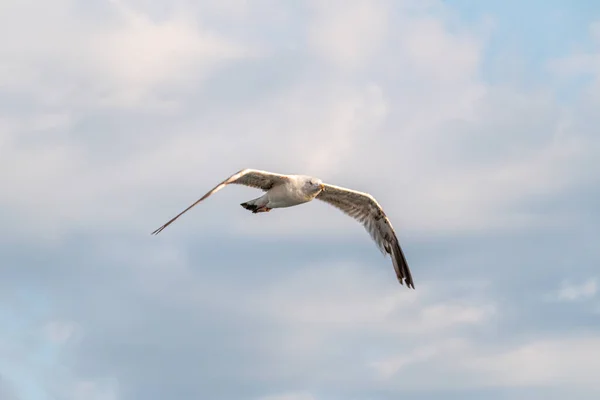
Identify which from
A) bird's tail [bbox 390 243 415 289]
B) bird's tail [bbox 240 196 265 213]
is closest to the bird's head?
bird's tail [bbox 240 196 265 213]

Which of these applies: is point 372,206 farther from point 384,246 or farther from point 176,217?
point 176,217

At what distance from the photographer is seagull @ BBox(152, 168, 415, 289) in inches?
1543

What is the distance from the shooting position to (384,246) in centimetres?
4697

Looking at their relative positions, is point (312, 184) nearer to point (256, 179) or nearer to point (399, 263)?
point (256, 179)

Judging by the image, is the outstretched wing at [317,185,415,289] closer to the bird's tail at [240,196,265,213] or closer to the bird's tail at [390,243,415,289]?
the bird's tail at [390,243,415,289]

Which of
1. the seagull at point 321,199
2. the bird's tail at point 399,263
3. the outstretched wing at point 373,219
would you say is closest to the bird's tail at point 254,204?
the seagull at point 321,199

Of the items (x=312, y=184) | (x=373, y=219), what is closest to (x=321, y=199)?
(x=373, y=219)

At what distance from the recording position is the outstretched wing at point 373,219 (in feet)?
148

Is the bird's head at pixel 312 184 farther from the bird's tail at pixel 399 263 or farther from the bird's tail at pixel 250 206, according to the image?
the bird's tail at pixel 399 263

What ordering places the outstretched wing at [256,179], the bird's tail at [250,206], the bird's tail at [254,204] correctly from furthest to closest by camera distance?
the bird's tail at [250,206], the bird's tail at [254,204], the outstretched wing at [256,179]

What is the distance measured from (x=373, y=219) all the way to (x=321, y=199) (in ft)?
10.8

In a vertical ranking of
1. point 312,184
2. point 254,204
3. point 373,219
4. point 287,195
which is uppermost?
point 373,219

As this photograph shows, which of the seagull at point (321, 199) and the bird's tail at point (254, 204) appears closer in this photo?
the seagull at point (321, 199)

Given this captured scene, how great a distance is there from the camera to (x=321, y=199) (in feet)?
149
